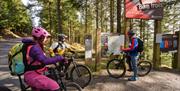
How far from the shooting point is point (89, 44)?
13.4 meters

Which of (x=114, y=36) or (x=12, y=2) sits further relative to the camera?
(x=12, y=2)

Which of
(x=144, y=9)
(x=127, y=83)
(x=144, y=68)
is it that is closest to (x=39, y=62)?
(x=127, y=83)

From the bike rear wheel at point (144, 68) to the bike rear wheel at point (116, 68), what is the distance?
0.77 meters

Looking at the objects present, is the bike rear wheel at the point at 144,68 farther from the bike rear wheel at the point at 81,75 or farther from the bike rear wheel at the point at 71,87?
the bike rear wheel at the point at 71,87

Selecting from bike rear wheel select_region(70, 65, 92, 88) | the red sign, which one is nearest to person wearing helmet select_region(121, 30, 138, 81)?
bike rear wheel select_region(70, 65, 92, 88)

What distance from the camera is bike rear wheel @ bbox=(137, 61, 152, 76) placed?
42.9ft

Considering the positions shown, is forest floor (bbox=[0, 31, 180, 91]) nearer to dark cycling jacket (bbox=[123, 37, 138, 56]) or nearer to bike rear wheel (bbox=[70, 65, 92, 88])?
bike rear wheel (bbox=[70, 65, 92, 88])

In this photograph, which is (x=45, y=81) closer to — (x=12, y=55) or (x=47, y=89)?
(x=47, y=89)

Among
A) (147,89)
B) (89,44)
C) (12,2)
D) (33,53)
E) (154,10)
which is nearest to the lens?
(33,53)

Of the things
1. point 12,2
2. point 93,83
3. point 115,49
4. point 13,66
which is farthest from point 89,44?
point 12,2

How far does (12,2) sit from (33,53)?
239ft

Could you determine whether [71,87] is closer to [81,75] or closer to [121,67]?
[81,75]

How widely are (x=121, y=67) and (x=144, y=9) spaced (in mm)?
3230

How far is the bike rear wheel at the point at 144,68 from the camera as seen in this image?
1309 centimetres
